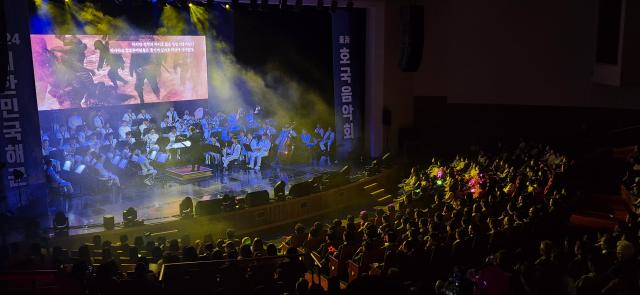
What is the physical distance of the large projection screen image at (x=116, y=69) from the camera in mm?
14398

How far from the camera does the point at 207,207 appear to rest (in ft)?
37.3

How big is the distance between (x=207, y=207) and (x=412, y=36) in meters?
6.94

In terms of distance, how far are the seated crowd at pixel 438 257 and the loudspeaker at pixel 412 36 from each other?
512cm

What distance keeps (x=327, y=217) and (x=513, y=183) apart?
14.2ft

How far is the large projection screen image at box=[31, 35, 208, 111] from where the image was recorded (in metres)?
14.4

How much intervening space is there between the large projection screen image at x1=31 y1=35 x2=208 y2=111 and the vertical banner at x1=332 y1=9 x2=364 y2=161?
13.2 ft

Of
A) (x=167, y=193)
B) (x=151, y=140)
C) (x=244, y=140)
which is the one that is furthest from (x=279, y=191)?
(x=151, y=140)

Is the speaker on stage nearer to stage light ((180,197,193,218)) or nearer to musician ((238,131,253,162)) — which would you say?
stage light ((180,197,193,218))

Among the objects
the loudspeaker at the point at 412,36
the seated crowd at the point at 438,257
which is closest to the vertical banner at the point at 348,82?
the loudspeaker at the point at 412,36

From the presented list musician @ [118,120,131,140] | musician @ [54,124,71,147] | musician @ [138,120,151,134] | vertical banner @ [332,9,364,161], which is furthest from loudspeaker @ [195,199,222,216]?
vertical banner @ [332,9,364,161]

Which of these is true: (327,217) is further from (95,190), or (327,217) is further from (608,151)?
(608,151)

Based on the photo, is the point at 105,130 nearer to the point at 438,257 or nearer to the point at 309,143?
the point at 309,143

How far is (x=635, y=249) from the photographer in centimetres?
659

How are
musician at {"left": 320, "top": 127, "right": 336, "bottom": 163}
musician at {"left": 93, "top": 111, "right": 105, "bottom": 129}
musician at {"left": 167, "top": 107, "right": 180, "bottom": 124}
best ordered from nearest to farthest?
musician at {"left": 93, "top": 111, "right": 105, "bottom": 129}, musician at {"left": 167, "top": 107, "right": 180, "bottom": 124}, musician at {"left": 320, "top": 127, "right": 336, "bottom": 163}
